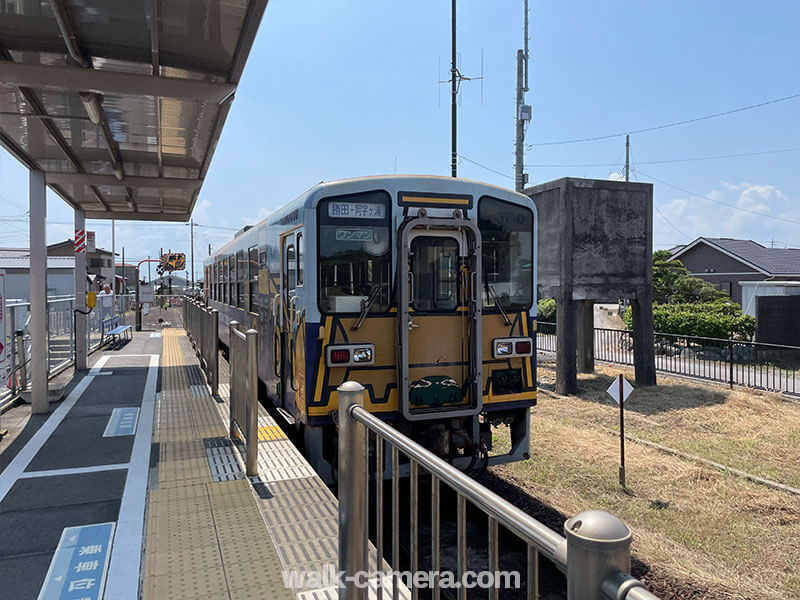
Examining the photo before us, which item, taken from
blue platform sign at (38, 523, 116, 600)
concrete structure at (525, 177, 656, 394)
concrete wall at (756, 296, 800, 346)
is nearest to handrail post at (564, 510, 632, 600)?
blue platform sign at (38, 523, 116, 600)

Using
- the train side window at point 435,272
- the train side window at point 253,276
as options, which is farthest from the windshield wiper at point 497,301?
the train side window at point 253,276

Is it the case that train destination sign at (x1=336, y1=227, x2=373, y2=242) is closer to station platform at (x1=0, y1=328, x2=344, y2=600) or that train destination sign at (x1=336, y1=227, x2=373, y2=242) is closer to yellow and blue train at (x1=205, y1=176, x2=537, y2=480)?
yellow and blue train at (x1=205, y1=176, x2=537, y2=480)

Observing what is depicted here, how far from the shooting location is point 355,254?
5285mm

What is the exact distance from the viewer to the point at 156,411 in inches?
293

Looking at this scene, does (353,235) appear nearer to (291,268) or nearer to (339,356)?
(291,268)

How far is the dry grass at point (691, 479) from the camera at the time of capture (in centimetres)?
491

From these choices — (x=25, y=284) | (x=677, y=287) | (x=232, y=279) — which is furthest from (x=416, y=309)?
(x=25, y=284)

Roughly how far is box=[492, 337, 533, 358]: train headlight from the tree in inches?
881

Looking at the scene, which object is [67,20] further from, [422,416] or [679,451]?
[679,451]

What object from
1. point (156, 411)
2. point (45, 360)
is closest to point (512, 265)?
point (156, 411)

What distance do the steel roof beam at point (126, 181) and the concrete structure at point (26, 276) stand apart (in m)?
25.8

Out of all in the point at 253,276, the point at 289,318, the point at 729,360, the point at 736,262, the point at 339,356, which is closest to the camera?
the point at 339,356

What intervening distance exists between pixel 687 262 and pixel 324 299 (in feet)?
122

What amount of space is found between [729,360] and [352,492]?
43.9 feet
